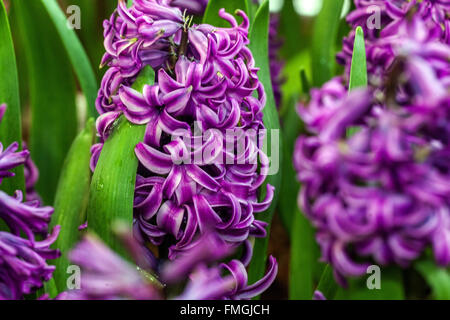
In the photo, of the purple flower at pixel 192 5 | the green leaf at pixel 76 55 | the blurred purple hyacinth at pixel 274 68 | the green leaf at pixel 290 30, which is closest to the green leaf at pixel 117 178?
the purple flower at pixel 192 5

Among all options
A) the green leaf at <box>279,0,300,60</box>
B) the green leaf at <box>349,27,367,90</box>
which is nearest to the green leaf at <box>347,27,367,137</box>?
the green leaf at <box>349,27,367,90</box>

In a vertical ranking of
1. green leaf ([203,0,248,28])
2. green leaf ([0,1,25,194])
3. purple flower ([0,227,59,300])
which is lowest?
purple flower ([0,227,59,300])

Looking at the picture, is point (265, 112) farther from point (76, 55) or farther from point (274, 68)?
point (274, 68)

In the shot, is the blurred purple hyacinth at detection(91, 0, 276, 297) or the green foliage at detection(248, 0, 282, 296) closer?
the blurred purple hyacinth at detection(91, 0, 276, 297)

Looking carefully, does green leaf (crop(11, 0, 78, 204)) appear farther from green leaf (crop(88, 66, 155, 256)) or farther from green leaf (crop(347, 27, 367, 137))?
green leaf (crop(347, 27, 367, 137))

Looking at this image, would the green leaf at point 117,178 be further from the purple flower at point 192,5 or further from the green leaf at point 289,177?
the green leaf at point 289,177

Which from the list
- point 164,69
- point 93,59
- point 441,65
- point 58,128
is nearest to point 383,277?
point 441,65
